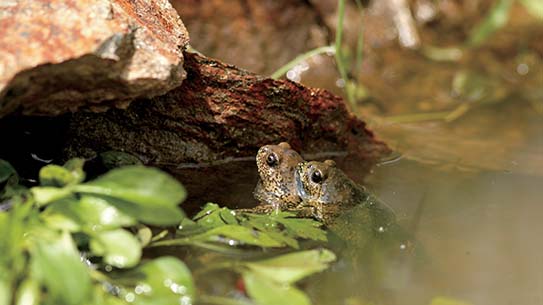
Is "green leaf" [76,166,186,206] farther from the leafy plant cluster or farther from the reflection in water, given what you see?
the reflection in water

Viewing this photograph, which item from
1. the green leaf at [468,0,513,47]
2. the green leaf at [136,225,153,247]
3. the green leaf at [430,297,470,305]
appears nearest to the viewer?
the green leaf at [136,225,153,247]

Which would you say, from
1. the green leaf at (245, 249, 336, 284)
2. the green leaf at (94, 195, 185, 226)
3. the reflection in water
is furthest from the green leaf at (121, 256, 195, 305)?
the reflection in water

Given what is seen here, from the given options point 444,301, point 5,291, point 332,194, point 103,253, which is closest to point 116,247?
point 103,253

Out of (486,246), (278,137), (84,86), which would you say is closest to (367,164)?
(278,137)

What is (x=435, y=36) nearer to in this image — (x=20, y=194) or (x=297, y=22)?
(x=297, y=22)

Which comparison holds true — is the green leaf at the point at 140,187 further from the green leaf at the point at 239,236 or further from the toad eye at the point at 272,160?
the toad eye at the point at 272,160

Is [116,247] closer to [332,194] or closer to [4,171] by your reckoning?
[4,171]
